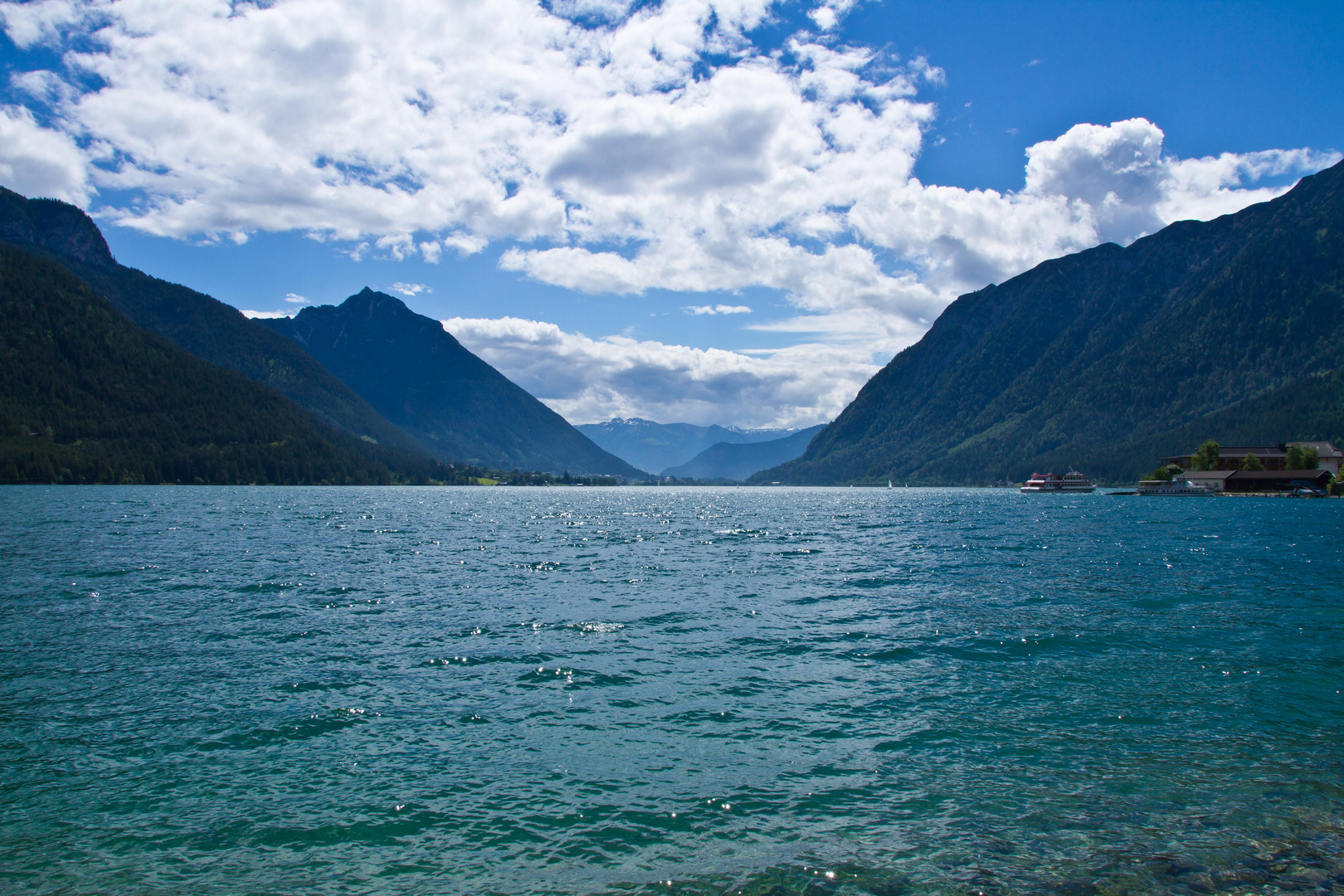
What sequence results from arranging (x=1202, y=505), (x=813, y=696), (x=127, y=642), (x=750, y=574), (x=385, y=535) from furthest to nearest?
(x=1202, y=505) < (x=385, y=535) < (x=750, y=574) < (x=127, y=642) < (x=813, y=696)

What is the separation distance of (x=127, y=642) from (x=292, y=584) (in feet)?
61.0

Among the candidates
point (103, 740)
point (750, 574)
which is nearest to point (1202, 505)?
point (750, 574)

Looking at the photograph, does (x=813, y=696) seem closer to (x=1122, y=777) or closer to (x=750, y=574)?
(x=1122, y=777)

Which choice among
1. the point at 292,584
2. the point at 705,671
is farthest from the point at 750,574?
the point at 292,584

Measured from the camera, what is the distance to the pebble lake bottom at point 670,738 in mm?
13422

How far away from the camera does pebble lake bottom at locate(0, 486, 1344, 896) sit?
Result: 44.0ft

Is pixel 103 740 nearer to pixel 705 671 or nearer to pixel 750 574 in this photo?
pixel 705 671

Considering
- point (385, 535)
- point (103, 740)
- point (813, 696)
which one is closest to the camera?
point (103, 740)

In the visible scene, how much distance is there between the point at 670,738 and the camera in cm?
2023

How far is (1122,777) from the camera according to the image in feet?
56.6

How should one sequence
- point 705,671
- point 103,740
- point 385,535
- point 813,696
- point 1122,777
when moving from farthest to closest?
point 385,535 → point 705,671 → point 813,696 → point 103,740 → point 1122,777

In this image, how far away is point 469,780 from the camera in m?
17.3

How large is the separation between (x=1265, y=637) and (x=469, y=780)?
35912 millimetres

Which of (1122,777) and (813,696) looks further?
(813,696)
